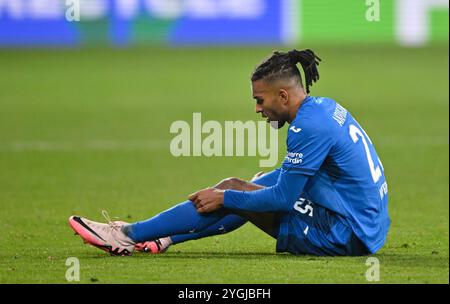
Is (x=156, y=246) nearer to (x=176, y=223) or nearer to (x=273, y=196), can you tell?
(x=176, y=223)

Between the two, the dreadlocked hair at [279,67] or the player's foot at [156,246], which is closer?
the dreadlocked hair at [279,67]

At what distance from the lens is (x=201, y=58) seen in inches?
1123

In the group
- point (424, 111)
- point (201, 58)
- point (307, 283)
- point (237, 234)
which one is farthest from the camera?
point (201, 58)

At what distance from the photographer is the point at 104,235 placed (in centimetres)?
727

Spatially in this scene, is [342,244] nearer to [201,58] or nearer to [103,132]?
[103,132]

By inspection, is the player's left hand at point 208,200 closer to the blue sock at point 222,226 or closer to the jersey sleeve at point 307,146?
the blue sock at point 222,226

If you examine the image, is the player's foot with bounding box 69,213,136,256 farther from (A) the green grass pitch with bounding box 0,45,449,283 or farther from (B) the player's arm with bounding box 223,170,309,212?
(B) the player's arm with bounding box 223,170,309,212

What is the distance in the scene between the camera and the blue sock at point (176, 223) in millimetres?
7230

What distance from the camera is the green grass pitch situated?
7.06m

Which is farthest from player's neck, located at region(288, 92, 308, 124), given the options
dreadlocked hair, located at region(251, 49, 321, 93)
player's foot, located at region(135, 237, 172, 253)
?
player's foot, located at region(135, 237, 172, 253)

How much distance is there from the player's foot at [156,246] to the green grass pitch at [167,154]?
0.07m

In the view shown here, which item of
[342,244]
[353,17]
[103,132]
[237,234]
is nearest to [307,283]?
[342,244]

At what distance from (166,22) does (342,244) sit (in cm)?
2324

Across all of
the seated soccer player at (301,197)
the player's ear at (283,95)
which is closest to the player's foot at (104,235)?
the seated soccer player at (301,197)
